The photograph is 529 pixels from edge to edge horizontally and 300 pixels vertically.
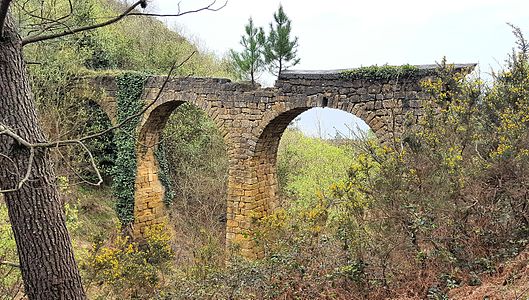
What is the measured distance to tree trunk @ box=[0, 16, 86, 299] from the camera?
3.42m

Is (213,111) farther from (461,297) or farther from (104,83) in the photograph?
(461,297)

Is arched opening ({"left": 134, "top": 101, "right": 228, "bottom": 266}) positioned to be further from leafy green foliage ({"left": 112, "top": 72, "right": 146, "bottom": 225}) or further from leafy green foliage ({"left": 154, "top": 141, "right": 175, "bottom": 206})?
leafy green foliage ({"left": 112, "top": 72, "right": 146, "bottom": 225})

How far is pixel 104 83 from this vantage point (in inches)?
505

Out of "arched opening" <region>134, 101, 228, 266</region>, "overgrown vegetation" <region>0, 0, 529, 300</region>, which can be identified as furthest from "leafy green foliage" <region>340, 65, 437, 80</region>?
"arched opening" <region>134, 101, 228, 266</region>

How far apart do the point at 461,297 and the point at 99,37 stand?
14226mm

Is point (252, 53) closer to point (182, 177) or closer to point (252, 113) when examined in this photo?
point (252, 113)

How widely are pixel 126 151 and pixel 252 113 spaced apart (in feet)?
14.2

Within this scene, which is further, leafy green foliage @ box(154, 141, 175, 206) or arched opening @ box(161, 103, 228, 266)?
arched opening @ box(161, 103, 228, 266)

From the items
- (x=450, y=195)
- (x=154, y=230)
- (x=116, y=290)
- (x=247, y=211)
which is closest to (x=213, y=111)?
(x=247, y=211)

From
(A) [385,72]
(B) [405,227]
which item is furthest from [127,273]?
(A) [385,72]

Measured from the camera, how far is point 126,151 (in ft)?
41.4

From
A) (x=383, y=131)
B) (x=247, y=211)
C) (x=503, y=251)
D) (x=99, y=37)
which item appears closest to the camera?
(x=503, y=251)

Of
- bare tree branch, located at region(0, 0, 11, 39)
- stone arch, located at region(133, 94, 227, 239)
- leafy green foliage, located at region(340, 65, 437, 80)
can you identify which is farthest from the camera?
stone arch, located at region(133, 94, 227, 239)

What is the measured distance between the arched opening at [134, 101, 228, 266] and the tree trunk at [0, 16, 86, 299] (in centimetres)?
743
